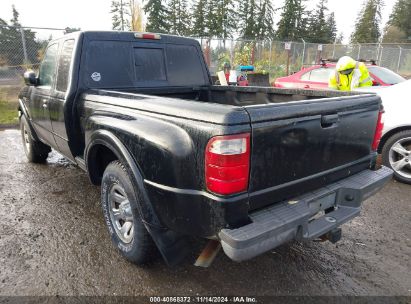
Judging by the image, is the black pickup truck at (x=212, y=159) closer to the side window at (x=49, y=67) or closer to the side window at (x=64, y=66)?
the side window at (x=64, y=66)

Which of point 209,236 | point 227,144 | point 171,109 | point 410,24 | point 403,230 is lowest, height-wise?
point 403,230

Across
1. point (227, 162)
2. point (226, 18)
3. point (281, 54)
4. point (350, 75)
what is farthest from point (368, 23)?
point (227, 162)

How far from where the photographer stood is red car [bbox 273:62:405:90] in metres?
7.15

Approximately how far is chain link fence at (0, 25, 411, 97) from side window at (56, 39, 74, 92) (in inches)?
328

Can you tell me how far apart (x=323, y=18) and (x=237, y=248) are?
7103 cm

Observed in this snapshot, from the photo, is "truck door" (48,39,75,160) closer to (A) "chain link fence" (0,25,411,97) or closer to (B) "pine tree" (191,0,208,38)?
(A) "chain link fence" (0,25,411,97)

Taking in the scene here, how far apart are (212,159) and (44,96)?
3.15 meters

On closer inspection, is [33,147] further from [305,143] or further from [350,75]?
[350,75]

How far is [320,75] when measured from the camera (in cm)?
799

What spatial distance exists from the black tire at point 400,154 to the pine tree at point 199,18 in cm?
4818

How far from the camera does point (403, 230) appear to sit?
3480 millimetres

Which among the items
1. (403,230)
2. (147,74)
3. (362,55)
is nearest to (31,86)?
(147,74)

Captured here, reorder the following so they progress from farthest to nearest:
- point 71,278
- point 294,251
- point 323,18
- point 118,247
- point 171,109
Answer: point 323,18, point 294,251, point 118,247, point 71,278, point 171,109

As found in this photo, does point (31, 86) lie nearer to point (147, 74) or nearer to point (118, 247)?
point (147, 74)
